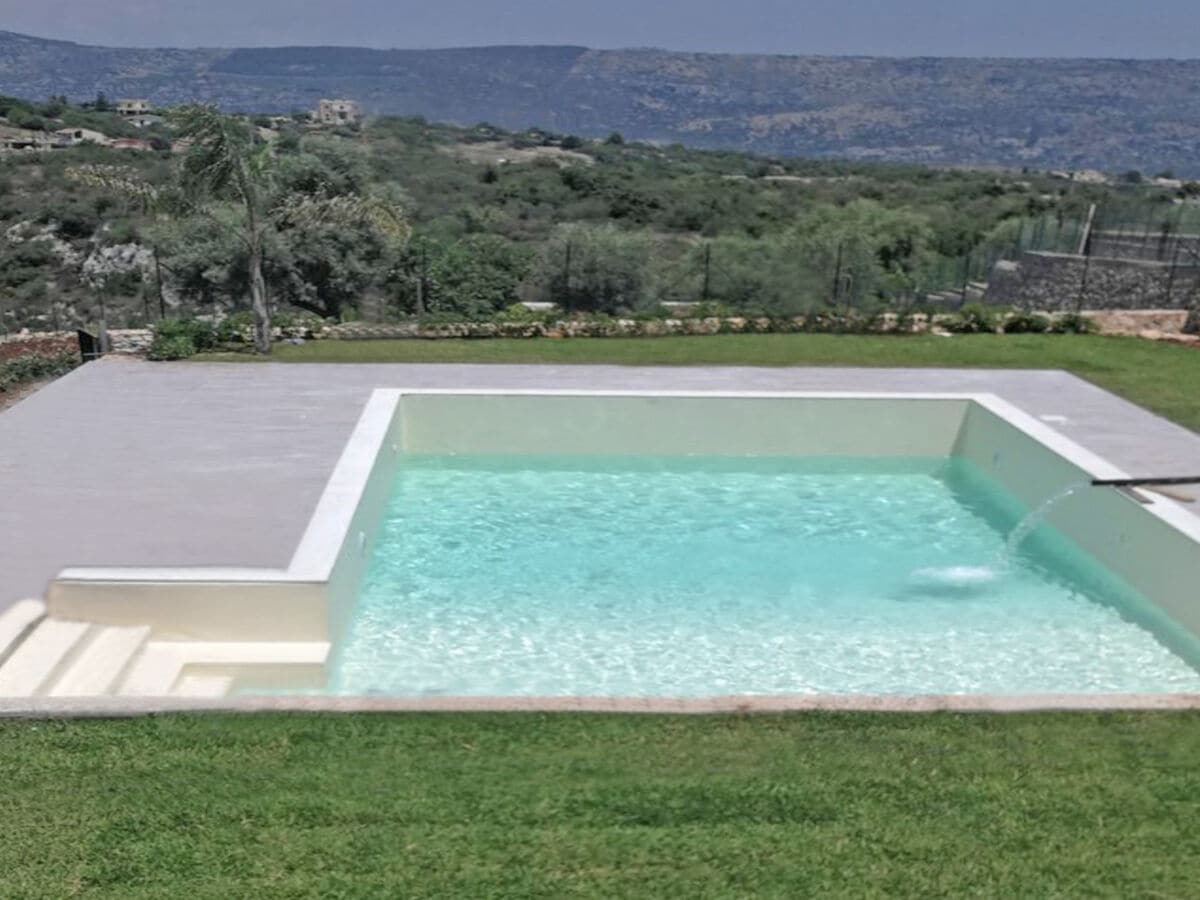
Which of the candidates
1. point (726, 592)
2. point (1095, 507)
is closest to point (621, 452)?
Result: point (726, 592)

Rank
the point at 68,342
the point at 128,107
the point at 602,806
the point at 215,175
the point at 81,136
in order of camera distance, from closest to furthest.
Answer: the point at 602,806 < the point at 215,175 < the point at 68,342 < the point at 81,136 < the point at 128,107

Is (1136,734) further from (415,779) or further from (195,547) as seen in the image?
(195,547)

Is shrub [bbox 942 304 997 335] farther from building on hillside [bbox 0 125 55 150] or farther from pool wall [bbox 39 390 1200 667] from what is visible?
building on hillside [bbox 0 125 55 150]

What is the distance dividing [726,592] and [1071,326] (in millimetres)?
10964

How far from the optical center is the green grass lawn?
14031 millimetres

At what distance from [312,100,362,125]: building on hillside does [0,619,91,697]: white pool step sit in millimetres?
53593

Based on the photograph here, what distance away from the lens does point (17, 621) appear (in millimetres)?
6203

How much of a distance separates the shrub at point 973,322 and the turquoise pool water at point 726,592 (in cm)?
588

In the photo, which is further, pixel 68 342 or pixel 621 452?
pixel 68 342

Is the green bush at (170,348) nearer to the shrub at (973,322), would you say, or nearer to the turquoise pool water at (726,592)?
the turquoise pool water at (726,592)

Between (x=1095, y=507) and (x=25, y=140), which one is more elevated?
(x=25, y=140)

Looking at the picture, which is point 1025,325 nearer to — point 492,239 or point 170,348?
point 492,239

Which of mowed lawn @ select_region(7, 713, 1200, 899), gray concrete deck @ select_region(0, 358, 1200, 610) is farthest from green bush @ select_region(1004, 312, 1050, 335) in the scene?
mowed lawn @ select_region(7, 713, 1200, 899)

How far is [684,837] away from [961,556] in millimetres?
5532
